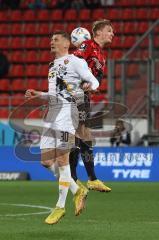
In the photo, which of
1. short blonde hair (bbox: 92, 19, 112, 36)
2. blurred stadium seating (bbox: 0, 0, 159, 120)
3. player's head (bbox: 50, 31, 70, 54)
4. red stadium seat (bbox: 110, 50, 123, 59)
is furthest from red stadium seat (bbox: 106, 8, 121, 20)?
player's head (bbox: 50, 31, 70, 54)

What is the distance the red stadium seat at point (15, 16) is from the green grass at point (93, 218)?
1257 centimetres

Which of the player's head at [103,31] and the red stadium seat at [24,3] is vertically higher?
the red stadium seat at [24,3]

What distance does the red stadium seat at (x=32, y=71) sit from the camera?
24.9 meters

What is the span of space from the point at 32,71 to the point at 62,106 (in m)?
16.4

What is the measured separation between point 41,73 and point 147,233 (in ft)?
56.3

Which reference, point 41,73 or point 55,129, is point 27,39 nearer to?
point 41,73

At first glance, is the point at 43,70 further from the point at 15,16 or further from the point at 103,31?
the point at 103,31

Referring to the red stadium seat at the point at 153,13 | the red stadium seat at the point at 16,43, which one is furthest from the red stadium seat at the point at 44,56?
the red stadium seat at the point at 153,13

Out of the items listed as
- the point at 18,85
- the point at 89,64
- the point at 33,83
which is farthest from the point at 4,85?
the point at 89,64

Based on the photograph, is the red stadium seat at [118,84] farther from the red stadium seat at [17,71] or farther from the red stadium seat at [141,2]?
the red stadium seat at [141,2]

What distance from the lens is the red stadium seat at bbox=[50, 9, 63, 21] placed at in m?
26.1

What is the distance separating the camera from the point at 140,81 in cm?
1938

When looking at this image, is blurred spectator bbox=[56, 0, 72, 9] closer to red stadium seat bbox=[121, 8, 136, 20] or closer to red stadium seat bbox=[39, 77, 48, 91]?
red stadium seat bbox=[121, 8, 136, 20]

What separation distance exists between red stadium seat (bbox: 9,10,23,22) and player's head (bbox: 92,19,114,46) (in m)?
16.2
